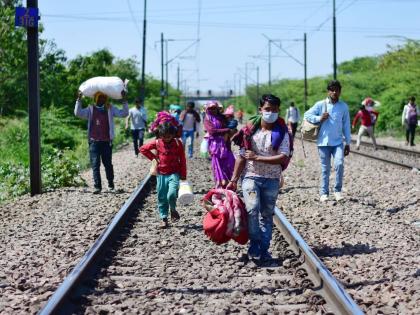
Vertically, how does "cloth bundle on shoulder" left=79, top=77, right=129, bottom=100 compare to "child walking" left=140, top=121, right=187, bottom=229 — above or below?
above

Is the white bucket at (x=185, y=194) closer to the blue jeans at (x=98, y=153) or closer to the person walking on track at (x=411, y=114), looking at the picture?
the blue jeans at (x=98, y=153)

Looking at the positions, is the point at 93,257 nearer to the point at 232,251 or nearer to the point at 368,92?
the point at 232,251

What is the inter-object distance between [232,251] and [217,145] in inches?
118

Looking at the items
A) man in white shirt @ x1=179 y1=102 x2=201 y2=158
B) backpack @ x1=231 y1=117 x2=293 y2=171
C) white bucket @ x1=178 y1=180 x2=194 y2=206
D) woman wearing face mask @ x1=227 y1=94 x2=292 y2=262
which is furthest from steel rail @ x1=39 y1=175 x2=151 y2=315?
man in white shirt @ x1=179 y1=102 x2=201 y2=158

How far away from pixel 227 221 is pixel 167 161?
232cm

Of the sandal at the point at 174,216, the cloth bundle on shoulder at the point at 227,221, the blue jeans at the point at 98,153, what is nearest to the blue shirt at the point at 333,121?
the sandal at the point at 174,216

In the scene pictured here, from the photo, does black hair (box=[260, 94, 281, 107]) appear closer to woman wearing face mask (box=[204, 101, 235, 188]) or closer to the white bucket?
the white bucket

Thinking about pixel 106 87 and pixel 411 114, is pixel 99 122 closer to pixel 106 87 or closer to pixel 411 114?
pixel 106 87

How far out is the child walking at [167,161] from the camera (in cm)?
955

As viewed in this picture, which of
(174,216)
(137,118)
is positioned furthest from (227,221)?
(137,118)

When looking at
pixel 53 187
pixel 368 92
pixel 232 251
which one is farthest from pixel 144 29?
pixel 232 251

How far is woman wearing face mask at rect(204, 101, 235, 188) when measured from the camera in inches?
428

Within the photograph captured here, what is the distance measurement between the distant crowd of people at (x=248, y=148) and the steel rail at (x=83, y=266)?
738mm

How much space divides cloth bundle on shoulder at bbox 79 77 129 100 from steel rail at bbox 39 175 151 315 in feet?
7.07
